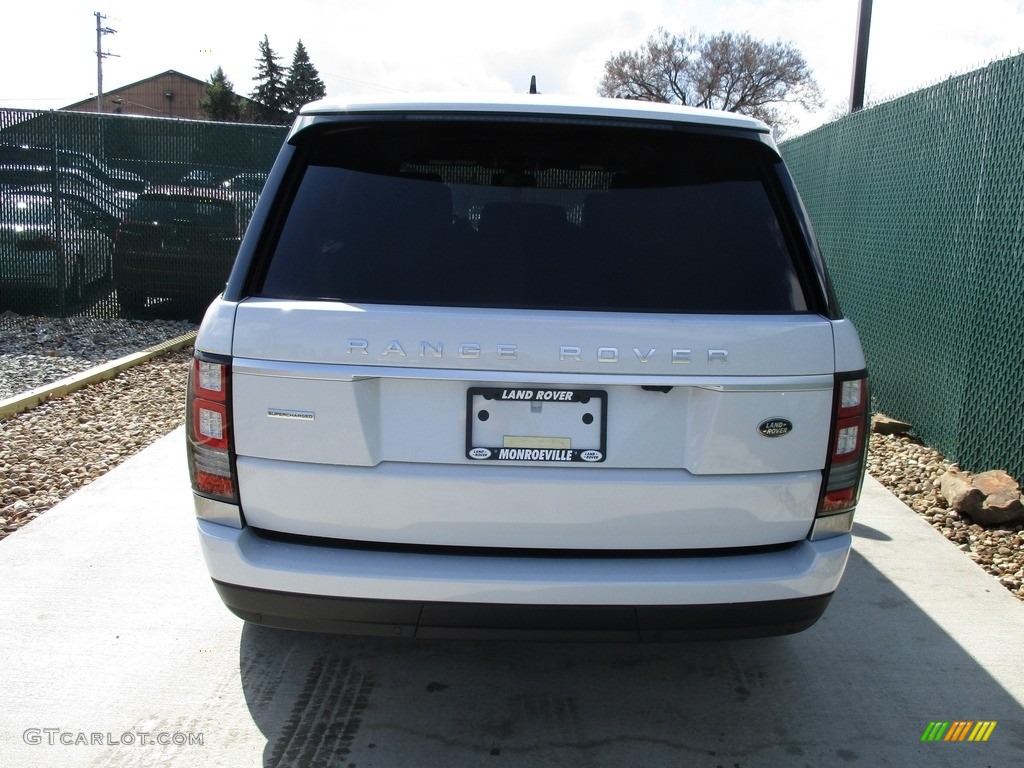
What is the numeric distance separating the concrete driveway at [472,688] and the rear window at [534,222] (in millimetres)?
1401

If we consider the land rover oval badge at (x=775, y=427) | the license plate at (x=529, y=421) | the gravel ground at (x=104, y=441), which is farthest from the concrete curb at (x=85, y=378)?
the land rover oval badge at (x=775, y=427)

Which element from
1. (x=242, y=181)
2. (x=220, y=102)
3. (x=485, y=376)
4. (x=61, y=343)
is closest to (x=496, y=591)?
(x=485, y=376)

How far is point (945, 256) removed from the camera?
5.96m

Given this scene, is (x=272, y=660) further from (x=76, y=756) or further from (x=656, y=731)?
(x=656, y=731)

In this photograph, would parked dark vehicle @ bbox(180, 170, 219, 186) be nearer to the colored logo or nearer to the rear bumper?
the rear bumper

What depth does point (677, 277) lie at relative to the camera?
2.63 m

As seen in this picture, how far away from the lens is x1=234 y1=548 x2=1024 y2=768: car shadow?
2.88m

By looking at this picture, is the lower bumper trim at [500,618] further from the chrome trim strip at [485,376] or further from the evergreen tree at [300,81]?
the evergreen tree at [300,81]

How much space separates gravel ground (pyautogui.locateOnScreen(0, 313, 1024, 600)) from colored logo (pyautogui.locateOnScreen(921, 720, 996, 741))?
1.35m

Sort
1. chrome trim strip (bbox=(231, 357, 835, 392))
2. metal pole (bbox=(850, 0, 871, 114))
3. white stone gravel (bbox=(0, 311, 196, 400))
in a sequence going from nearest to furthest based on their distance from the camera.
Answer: chrome trim strip (bbox=(231, 357, 835, 392)) < white stone gravel (bbox=(0, 311, 196, 400)) < metal pole (bbox=(850, 0, 871, 114))

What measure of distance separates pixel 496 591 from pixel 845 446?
3.54ft

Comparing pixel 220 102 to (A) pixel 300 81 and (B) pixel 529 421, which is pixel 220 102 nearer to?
(A) pixel 300 81

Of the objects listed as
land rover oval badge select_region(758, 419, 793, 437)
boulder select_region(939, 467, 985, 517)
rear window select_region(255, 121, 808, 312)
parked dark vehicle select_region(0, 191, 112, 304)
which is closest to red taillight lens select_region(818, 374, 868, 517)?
land rover oval badge select_region(758, 419, 793, 437)

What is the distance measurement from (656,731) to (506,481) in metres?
1.11
